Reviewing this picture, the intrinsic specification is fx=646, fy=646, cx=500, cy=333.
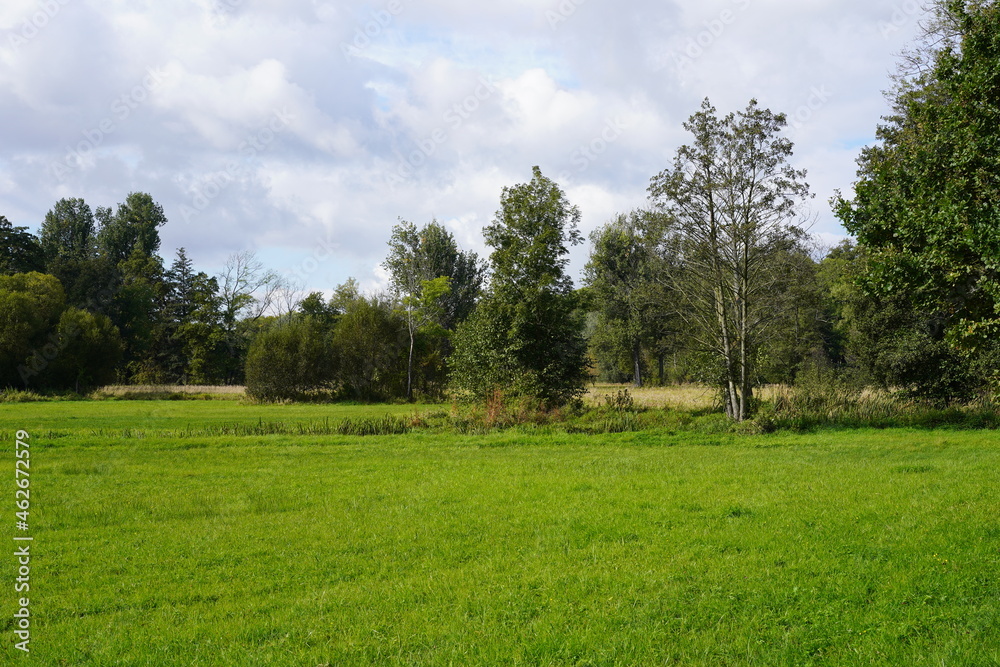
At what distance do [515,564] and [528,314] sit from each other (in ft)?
64.3

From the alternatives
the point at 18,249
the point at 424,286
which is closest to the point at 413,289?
the point at 424,286

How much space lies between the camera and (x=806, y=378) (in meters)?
27.0

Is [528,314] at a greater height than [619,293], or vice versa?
[619,293]

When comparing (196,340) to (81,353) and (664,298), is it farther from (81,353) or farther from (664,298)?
(664,298)

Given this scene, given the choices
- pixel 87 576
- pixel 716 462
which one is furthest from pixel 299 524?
pixel 716 462

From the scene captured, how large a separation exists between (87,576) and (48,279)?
54067 mm

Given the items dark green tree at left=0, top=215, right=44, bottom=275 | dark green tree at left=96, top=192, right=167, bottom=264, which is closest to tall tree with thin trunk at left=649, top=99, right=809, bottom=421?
dark green tree at left=0, top=215, right=44, bottom=275

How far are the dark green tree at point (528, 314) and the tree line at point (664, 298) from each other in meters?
0.09

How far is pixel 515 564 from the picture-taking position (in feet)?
24.6

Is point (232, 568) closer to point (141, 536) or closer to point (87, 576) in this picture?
point (87, 576)

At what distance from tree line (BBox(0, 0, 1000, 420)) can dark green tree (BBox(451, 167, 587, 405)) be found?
0.09 meters

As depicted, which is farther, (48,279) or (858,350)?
(48,279)

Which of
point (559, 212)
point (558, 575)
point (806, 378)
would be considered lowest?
point (558, 575)

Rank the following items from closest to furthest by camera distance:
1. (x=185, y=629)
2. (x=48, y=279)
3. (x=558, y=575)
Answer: (x=185, y=629), (x=558, y=575), (x=48, y=279)
